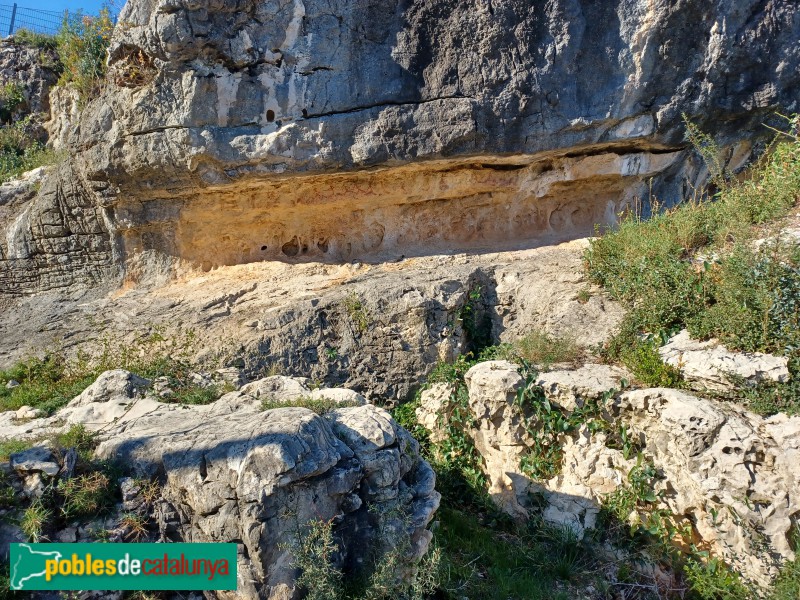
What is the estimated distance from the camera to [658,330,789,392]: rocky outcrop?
158 inches

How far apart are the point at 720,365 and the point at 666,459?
762mm

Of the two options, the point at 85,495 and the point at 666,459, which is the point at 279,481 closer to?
the point at 85,495

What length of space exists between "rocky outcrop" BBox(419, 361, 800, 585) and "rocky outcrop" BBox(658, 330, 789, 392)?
0.67 feet

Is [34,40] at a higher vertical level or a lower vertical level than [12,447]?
higher

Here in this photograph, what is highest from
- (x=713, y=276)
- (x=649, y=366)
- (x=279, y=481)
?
(x=713, y=276)

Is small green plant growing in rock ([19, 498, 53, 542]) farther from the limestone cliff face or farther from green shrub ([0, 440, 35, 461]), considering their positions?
the limestone cliff face

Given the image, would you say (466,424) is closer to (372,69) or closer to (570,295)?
(570,295)

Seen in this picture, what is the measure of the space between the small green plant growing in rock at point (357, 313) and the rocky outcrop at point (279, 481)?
1858 millimetres

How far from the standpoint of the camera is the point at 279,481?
3.06 meters

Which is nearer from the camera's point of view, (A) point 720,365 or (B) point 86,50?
(A) point 720,365

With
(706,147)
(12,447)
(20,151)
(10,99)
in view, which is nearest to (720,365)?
(706,147)

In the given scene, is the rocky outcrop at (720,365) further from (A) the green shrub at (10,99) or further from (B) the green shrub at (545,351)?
(A) the green shrub at (10,99)

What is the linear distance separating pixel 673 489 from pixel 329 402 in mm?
2473

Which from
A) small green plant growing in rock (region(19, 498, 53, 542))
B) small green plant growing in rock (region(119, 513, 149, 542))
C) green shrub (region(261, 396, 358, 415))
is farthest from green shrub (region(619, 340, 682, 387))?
small green plant growing in rock (region(19, 498, 53, 542))
